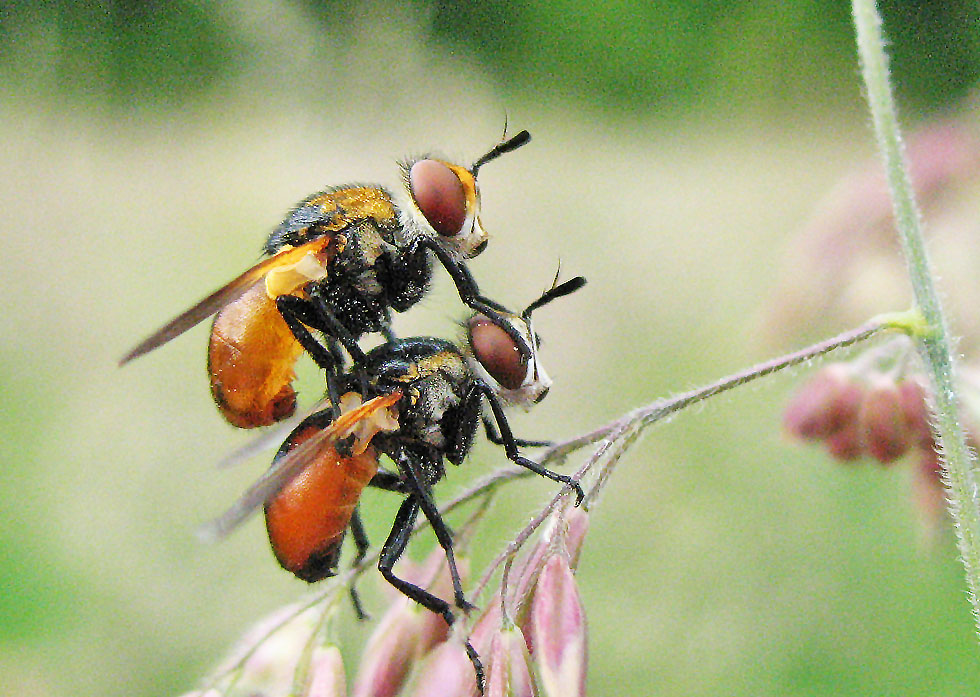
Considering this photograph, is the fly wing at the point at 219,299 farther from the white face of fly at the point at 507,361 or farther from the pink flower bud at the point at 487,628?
the pink flower bud at the point at 487,628

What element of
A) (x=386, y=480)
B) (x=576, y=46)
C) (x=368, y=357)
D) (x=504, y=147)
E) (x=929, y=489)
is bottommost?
(x=576, y=46)

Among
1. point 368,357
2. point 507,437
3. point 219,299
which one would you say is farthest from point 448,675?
point 219,299

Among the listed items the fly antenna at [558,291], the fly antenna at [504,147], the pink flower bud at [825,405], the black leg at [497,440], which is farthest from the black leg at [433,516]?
the pink flower bud at [825,405]

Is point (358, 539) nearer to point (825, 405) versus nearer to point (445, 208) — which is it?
point (445, 208)

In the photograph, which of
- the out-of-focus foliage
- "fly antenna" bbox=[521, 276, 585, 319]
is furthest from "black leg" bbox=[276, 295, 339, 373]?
the out-of-focus foliage

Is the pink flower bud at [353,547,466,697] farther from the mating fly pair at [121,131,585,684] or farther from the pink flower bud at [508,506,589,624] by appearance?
the pink flower bud at [508,506,589,624]
